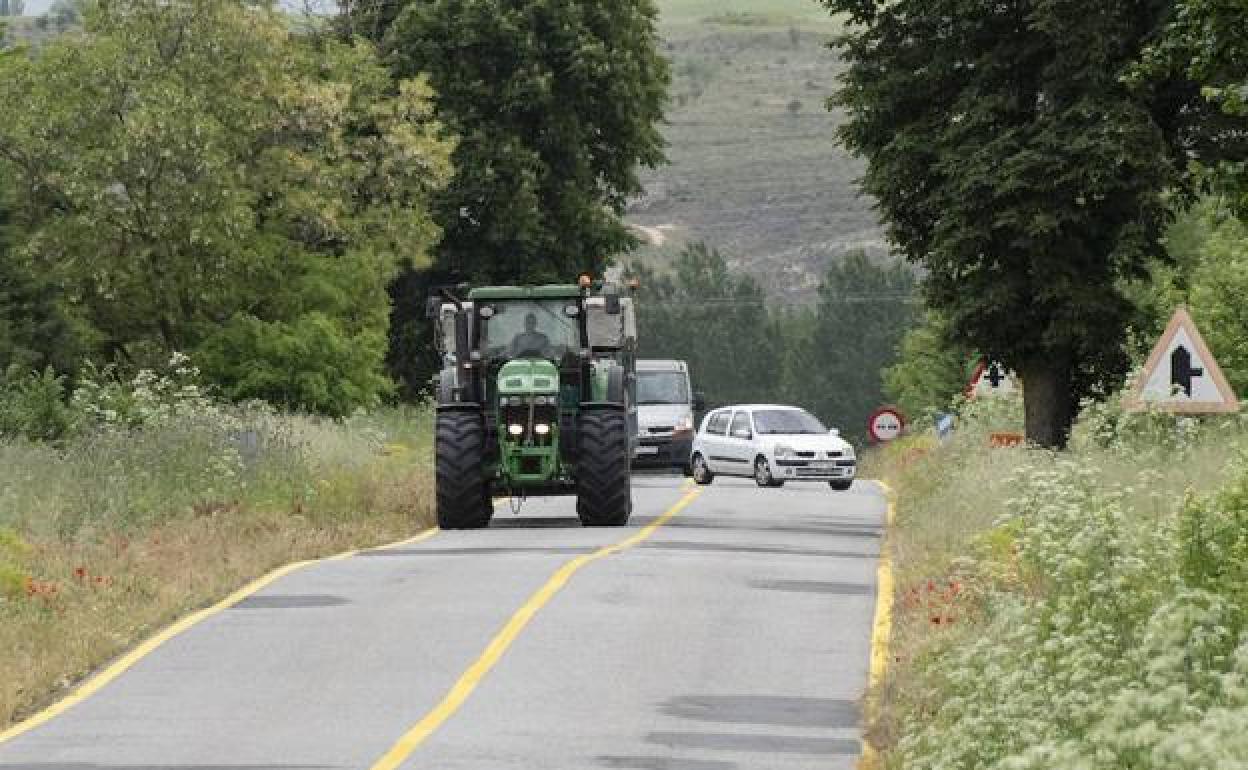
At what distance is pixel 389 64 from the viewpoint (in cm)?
6594

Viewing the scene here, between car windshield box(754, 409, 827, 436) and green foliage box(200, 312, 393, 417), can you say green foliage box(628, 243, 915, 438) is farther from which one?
car windshield box(754, 409, 827, 436)

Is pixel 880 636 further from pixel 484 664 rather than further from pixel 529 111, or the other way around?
pixel 529 111

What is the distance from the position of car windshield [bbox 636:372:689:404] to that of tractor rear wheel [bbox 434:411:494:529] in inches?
861

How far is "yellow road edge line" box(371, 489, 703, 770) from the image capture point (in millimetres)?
15000

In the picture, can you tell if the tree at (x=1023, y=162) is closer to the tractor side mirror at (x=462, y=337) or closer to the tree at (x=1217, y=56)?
the tractor side mirror at (x=462, y=337)

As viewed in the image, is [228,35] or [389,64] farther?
[389,64]

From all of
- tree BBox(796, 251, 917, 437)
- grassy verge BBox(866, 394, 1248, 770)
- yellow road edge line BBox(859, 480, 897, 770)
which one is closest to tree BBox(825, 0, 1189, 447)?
yellow road edge line BBox(859, 480, 897, 770)

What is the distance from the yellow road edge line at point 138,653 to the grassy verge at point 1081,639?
484 cm

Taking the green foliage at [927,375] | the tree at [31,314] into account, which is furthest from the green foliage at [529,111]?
the tree at [31,314]

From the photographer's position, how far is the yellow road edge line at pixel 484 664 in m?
15.0

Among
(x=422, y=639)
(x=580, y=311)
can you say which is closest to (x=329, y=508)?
(x=580, y=311)

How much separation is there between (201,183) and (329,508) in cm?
1967

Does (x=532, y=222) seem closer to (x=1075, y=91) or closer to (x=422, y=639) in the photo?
(x=1075, y=91)

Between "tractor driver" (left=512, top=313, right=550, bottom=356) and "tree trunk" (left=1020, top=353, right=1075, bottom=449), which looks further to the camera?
"tree trunk" (left=1020, top=353, right=1075, bottom=449)
